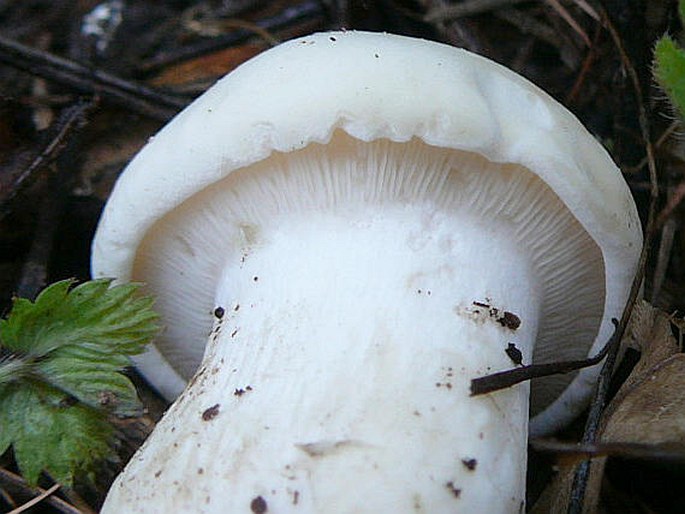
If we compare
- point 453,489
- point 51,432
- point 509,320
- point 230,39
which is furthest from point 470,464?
point 230,39

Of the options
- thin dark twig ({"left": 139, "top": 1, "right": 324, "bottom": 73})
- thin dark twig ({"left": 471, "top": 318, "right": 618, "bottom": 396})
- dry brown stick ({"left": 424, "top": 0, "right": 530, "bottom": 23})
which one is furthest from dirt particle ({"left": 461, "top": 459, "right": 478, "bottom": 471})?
thin dark twig ({"left": 139, "top": 1, "right": 324, "bottom": 73})

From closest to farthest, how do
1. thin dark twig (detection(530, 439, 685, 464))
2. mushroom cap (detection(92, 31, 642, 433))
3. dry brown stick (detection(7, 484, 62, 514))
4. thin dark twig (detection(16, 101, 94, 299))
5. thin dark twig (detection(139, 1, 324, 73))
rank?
thin dark twig (detection(530, 439, 685, 464)) → mushroom cap (detection(92, 31, 642, 433)) → dry brown stick (detection(7, 484, 62, 514)) → thin dark twig (detection(16, 101, 94, 299)) → thin dark twig (detection(139, 1, 324, 73))

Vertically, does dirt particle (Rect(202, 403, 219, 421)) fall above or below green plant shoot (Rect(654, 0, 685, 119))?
below

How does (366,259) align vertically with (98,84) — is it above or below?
below

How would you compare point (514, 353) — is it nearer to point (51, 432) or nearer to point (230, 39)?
point (51, 432)

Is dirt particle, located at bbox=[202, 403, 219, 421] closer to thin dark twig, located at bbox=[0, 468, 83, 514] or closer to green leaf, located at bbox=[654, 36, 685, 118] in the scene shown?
thin dark twig, located at bbox=[0, 468, 83, 514]

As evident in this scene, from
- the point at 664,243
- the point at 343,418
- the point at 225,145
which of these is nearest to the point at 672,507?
the point at 664,243
